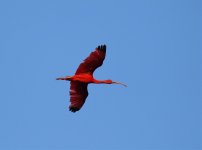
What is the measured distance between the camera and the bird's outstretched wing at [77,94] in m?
32.2

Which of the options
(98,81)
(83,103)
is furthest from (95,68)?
(83,103)

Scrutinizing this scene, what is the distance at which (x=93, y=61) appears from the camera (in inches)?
1220

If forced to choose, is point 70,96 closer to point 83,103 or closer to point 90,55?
point 83,103

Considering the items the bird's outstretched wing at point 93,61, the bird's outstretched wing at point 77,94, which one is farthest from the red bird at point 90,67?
the bird's outstretched wing at point 77,94

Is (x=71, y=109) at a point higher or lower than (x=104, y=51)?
lower

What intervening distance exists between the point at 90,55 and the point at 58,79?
6.83 feet

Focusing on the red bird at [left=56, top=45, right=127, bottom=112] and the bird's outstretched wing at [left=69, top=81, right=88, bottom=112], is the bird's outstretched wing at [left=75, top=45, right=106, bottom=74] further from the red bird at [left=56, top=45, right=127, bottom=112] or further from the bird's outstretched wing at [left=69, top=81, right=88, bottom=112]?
the bird's outstretched wing at [left=69, top=81, right=88, bottom=112]

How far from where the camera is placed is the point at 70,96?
107ft

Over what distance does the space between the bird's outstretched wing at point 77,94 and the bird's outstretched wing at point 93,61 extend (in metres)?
1.39

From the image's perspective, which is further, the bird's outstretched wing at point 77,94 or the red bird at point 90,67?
the bird's outstretched wing at point 77,94

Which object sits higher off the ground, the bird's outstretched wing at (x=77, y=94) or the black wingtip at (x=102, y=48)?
the black wingtip at (x=102, y=48)

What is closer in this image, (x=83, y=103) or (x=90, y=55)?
(x=90, y=55)

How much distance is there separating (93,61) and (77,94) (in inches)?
103

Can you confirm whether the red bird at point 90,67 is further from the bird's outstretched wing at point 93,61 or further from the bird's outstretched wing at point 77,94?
the bird's outstretched wing at point 77,94
